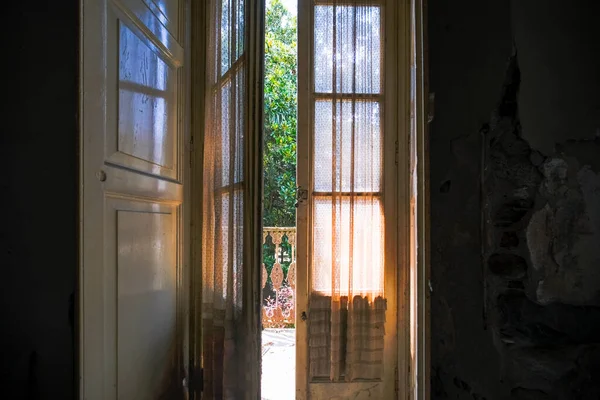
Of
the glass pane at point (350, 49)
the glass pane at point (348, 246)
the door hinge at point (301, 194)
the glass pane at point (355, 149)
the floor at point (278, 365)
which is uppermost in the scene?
the glass pane at point (350, 49)

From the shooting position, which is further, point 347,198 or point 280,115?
point 280,115

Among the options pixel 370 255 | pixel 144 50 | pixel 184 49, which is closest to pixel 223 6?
pixel 184 49

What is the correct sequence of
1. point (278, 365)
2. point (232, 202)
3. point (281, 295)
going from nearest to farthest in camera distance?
point (232, 202) < point (278, 365) < point (281, 295)

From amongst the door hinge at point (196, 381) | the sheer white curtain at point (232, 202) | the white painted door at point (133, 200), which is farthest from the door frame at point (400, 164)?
the white painted door at point (133, 200)

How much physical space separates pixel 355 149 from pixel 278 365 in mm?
1901

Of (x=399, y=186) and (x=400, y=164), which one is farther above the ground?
(x=400, y=164)

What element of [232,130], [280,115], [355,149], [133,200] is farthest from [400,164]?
[280,115]

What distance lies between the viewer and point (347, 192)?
1955 millimetres

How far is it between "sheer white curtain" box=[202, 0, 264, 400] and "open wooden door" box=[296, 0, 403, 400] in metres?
0.23

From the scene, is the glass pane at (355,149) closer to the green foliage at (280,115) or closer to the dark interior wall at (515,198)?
the dark interior wall at (515,198)

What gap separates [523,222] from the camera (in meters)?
1.49

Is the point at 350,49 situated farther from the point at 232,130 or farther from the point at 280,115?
the point at 280,115

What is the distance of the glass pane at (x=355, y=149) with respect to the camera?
6.44ft

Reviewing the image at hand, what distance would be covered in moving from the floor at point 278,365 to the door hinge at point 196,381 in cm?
52
